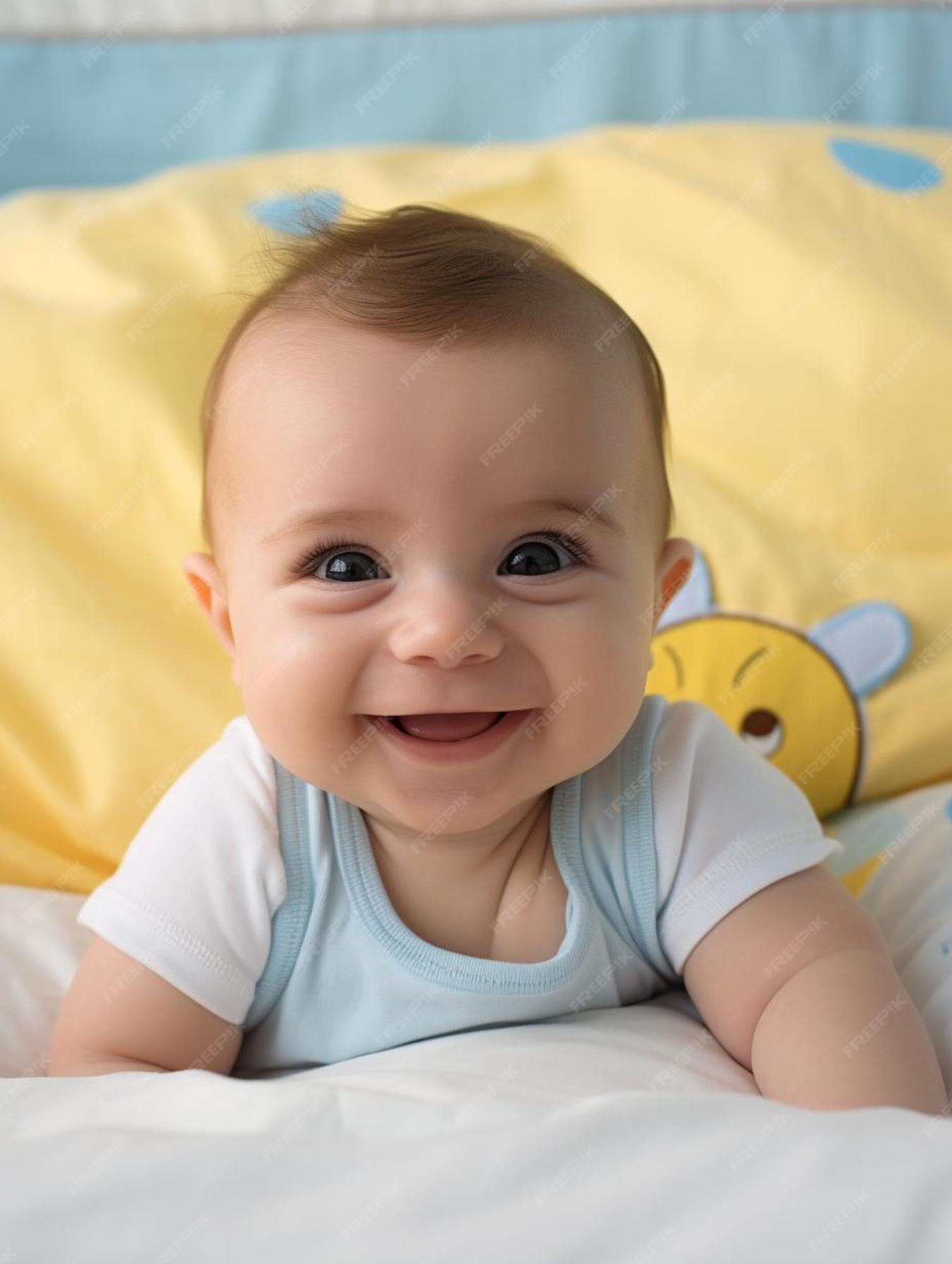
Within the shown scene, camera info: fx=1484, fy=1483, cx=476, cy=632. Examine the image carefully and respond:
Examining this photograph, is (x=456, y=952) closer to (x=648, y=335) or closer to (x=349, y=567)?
(x=349, y=567)

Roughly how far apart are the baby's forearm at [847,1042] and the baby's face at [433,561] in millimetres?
191

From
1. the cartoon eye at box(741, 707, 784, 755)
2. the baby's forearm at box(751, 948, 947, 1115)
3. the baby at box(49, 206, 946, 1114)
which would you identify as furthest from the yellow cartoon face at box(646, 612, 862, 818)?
the baby's forearm at box(751, 948, 947, 1115)

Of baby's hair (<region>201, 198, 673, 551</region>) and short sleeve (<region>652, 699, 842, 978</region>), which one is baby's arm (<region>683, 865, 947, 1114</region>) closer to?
short sleeve (<region>652, 699, 842, 978</region>)

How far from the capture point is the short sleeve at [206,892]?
2.96ft

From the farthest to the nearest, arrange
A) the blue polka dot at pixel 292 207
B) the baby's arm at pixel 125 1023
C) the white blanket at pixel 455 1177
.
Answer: the blue polka dot at pixel 292 207
the baby's arm at pixel 125 1023
the white blanket at pixel 455 1177

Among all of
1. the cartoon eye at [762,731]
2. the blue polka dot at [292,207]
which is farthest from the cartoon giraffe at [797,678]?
the blue polka dot at [292,207]

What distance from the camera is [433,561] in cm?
81

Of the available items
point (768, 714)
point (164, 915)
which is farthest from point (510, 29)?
point (164, 915)

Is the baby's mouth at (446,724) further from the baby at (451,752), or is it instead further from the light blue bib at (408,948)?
the light blue bib at (408,948)

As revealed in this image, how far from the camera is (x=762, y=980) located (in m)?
0.91

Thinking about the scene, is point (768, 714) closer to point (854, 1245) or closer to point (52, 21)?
point (854, 1245)

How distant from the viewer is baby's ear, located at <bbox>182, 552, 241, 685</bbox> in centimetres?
95

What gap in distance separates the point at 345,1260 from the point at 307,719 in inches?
12.8

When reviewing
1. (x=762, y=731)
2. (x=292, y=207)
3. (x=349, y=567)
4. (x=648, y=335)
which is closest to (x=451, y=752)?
(x=349, y=567)
